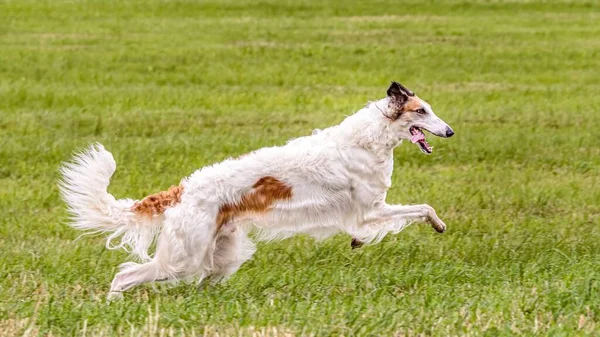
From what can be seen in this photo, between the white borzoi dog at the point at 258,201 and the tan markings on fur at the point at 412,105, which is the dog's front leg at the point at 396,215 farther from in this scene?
the tan markings on fur at the point at 412,105

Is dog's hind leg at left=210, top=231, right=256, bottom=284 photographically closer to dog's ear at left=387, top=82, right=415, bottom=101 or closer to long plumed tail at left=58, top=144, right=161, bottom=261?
long plumed tail at left=58, top=144, right=161, bottom=261

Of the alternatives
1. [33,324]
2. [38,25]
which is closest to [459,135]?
[33,324]

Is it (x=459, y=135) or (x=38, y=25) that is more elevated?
(x=38, y=25)

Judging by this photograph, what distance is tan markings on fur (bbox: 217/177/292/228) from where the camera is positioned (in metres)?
7.71

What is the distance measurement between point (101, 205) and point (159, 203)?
1.37 feet

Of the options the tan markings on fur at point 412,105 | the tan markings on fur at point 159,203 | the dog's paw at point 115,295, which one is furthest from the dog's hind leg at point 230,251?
the tan markings on fur at point 412,105

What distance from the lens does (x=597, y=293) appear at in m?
6.73

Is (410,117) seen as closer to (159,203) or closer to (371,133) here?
(371,133)

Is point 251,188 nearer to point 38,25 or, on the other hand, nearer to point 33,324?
point 33,324

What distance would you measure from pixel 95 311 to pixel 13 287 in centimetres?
123

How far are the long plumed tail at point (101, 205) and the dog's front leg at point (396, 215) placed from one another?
1558 millimetres

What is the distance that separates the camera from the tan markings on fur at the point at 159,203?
768 cm

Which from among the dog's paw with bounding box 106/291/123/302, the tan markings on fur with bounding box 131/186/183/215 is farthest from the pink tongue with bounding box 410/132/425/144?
the dog's paw with bounding box 106/291/123/302

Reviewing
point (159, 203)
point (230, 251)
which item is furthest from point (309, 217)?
point (159, 203)
